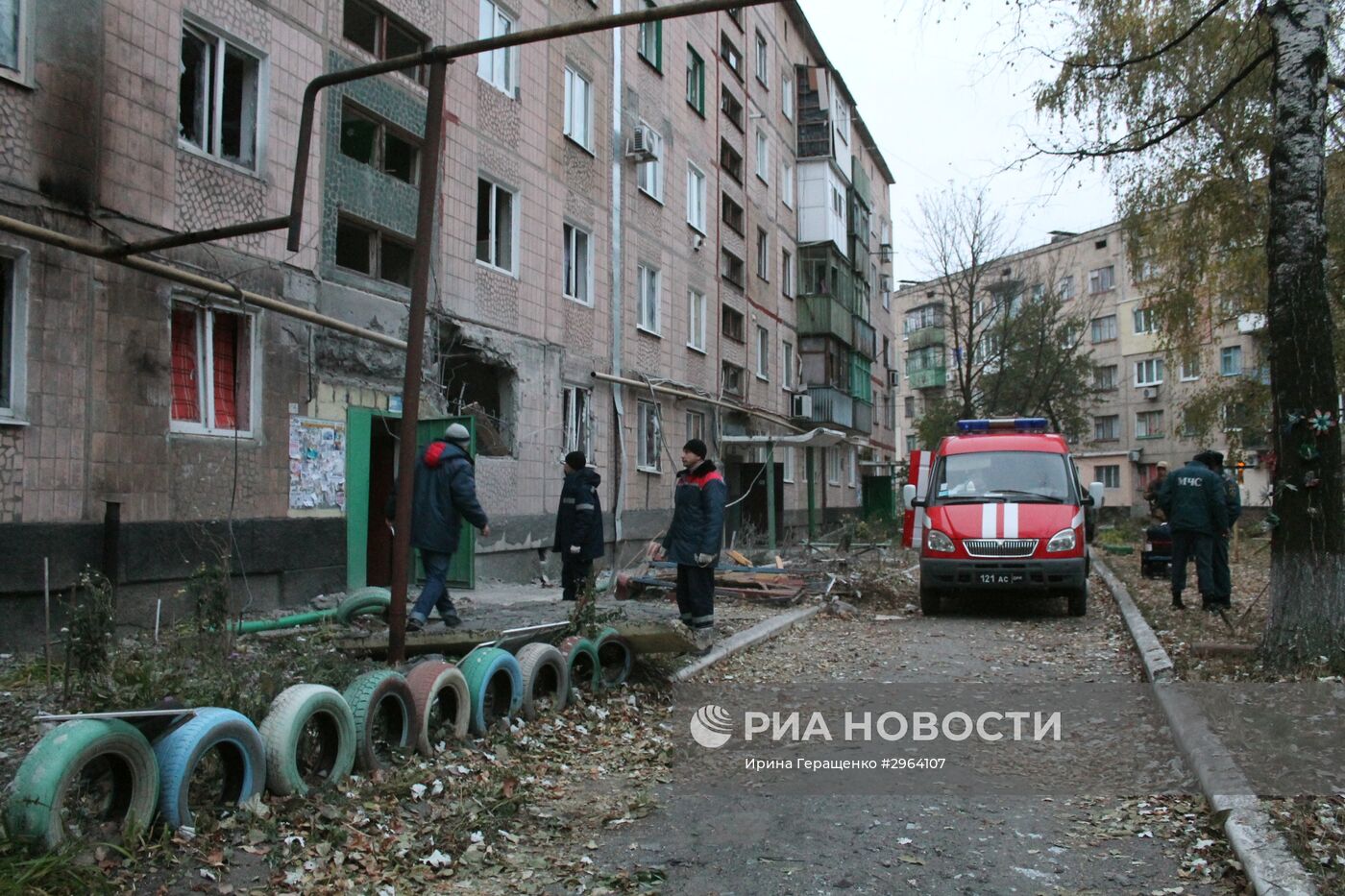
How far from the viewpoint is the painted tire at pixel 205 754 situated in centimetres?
410

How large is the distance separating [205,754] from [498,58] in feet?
43.3

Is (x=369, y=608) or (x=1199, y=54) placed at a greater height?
(x=1199, y=54)

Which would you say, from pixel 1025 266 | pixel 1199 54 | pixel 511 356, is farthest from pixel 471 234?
pixel 1025 266

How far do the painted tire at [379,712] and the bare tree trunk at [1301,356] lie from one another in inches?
230

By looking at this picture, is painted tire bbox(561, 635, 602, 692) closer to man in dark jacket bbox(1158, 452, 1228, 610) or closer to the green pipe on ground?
the green pipe on ground

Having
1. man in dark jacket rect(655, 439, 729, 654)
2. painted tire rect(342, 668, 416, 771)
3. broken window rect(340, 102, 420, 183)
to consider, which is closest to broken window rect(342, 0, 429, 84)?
broken window rect(340, 102, 420, 183)

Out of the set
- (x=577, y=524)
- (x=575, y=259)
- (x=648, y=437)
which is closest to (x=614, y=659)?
(x=577, y=524)

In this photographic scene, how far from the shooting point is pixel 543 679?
6.94 m

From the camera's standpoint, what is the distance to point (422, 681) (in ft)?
18.6

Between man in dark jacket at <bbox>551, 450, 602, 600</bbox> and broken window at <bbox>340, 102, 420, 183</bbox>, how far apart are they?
16.0 feet

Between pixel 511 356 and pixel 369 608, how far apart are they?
22.3 ft

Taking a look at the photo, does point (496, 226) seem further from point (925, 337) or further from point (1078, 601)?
point (925, 337)

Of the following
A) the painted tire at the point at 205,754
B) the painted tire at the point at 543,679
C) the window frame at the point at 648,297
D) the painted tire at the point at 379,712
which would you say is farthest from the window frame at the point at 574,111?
the painted tire at the point at 205,754

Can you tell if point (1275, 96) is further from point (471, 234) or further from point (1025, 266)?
point (1025, 266)
